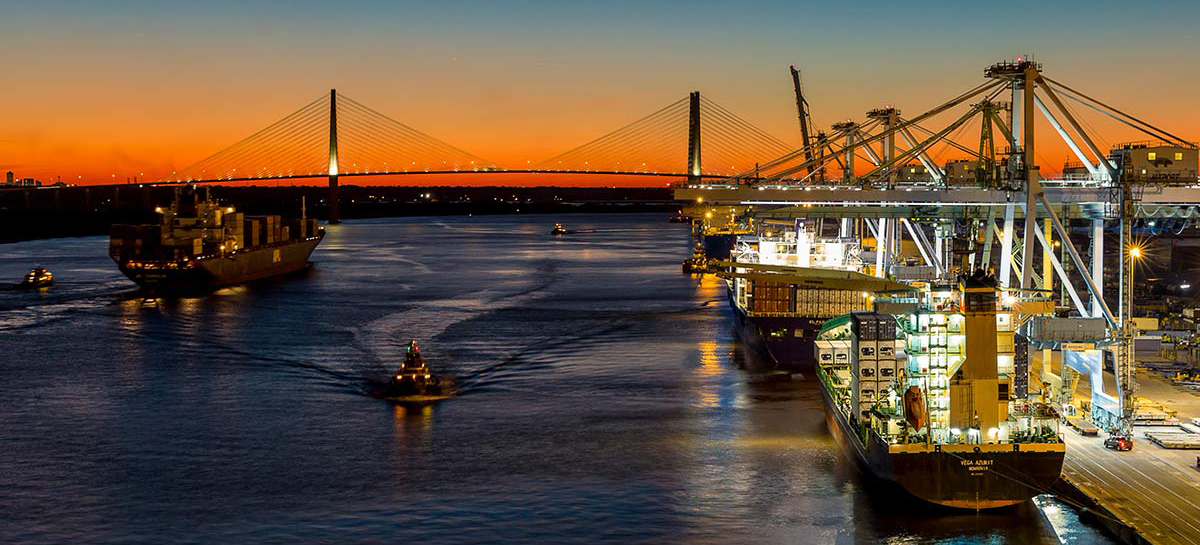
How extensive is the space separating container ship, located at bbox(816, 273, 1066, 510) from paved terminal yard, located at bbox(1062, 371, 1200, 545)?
111 centimetres

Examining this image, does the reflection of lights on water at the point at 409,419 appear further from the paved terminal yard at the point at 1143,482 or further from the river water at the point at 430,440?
the paved terminal yard at the point at 1143,482

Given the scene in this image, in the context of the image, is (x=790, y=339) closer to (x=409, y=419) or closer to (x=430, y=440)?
(x=409, y=419)

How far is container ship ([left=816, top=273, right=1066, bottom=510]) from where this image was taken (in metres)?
25.7

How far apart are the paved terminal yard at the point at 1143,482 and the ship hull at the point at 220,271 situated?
68787 mm

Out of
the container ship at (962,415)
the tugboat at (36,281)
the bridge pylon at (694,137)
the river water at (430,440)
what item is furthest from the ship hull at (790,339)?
the bridge pylon at (694,137)

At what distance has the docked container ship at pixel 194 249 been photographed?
8494 cm

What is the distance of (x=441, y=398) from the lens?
4044cm

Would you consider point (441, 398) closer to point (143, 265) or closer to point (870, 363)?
point (870, 363)

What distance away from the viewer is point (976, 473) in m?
25.8

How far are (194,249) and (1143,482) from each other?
252 feet

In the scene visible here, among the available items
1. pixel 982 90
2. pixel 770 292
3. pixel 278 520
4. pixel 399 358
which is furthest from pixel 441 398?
pixel 982 90

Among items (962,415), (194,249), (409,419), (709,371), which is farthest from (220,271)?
(962,415)

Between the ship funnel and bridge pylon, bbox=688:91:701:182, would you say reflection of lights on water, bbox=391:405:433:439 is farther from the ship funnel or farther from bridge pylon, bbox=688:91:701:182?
bridge pylon, bbox=688:91:701:182

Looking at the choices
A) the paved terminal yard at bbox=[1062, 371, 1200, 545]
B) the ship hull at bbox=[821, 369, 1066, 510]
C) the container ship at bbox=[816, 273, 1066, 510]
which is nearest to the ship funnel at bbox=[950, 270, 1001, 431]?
the container ship at bbox=[816, 273, 1066, 510]
